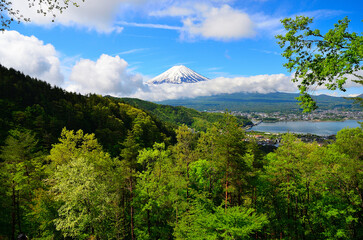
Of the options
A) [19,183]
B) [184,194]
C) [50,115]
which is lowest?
[184,194]

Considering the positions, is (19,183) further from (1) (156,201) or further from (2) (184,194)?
(2) (184,194)

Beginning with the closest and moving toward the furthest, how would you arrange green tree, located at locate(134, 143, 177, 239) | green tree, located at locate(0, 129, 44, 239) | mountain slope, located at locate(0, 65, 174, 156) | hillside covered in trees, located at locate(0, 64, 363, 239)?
1. hillside covered in trees, located at locate(0, 64, 363, 239)
2. green tree, located at locate(0, 129, 44, 239)
3. green tree, located at locate(134, 143, 177, 239)
4. mountain slope, located at locate(0, 65, 174, 156)

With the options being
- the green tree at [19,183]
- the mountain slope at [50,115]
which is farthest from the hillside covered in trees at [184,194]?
the mountain slope at [50,115]

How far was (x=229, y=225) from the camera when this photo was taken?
1396cm

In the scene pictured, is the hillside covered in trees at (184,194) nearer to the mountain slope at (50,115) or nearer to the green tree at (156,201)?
the green tree at (156,201)

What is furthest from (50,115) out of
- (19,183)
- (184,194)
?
(184,194)

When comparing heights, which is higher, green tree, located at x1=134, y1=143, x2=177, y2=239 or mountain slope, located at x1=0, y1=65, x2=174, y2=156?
mountain slope, located at x1=0, y1=65, x2=174, y2=156

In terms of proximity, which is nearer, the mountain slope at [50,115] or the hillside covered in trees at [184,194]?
the hillside covered in trees at [184,194]

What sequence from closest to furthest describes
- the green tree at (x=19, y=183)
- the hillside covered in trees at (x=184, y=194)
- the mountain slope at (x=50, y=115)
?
the hillside covered in trees at (x=184, y=194) < the green tree at (x=19, y=183) < the mountain slope at (x=50, y=115)

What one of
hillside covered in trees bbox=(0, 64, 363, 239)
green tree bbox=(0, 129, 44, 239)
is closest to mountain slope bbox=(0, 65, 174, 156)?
green tree bbox=(0, 129, 44, 239)

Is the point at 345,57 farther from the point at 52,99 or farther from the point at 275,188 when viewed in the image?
the point at 52,99

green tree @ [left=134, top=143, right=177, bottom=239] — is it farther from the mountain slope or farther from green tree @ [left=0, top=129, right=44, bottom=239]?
the mountain slope

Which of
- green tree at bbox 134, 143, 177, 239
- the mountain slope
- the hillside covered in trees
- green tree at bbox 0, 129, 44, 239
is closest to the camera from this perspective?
the hillside covered in trees

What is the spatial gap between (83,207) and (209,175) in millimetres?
19453
